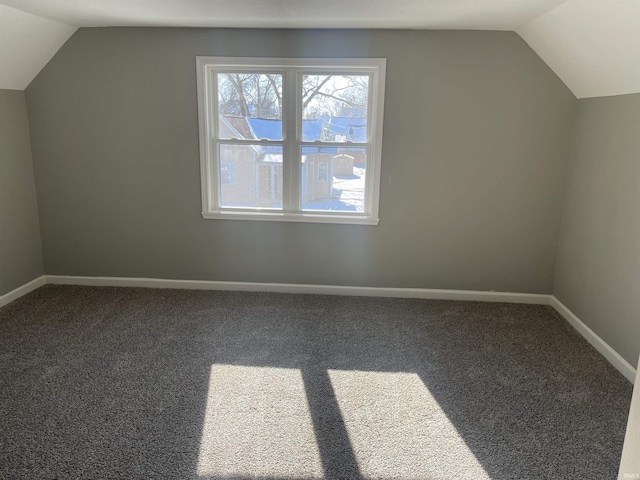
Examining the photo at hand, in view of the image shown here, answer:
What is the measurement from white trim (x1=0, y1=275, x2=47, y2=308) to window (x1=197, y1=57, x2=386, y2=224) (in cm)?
171

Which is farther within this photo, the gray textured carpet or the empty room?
the empty room

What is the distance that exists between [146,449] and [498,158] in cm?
332

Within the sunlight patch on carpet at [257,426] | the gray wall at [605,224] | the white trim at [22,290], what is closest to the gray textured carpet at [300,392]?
→ the sunlight patch on carpet at [257,426]

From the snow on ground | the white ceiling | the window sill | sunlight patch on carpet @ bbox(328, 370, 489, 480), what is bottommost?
sunlight patch on carpet @ bbox(328, 370, 489, 480)

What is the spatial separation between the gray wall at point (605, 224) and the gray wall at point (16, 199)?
15.3ft

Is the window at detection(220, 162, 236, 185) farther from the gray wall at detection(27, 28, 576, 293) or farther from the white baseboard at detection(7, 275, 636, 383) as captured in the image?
the white baseboard at detection(7, 275, 636, 383)

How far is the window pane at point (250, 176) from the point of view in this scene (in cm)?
401

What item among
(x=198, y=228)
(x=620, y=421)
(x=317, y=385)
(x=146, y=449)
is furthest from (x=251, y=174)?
(x=620, y=421)

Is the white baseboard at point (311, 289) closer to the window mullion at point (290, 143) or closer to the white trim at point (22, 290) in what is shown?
the white trim at point (22, 290)

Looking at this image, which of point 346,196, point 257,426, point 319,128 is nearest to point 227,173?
point 319,128

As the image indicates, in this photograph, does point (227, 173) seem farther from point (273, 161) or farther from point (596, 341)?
point (596, 341)

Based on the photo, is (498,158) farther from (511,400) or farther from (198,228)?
(198,228)

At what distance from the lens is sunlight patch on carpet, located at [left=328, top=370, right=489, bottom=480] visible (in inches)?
83.2

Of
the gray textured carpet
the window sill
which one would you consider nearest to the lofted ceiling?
the window sill
